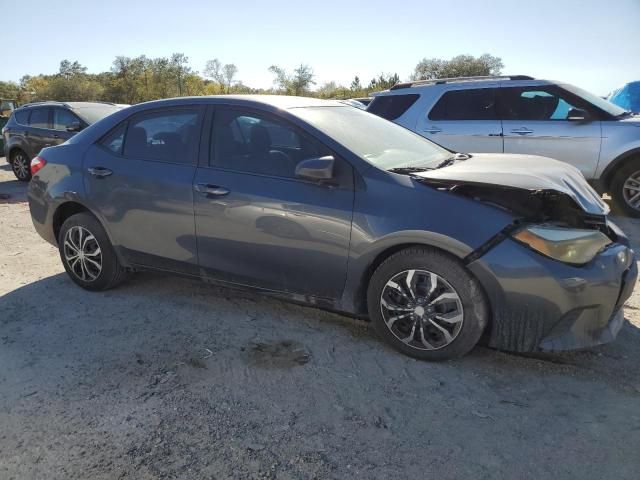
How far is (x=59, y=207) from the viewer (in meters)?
4.46

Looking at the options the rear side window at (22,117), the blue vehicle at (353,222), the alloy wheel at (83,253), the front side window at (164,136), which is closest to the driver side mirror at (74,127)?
the rear side window at (22,117)

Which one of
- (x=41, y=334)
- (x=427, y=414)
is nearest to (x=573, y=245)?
(x=427, y=414)

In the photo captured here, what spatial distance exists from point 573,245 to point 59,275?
446 cm

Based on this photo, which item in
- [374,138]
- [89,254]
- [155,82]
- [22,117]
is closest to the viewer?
[374,138]

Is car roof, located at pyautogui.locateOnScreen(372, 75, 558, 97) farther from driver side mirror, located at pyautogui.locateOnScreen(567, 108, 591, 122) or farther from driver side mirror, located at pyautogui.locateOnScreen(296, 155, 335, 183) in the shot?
driver side mirror, located at pyautogui.locateOnScreen(296, 155, 335, 183)

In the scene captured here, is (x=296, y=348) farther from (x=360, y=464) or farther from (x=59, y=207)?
(x=59, y=207)

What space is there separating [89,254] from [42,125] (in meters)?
7.69

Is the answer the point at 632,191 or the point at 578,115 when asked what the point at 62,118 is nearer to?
the point at 578,115

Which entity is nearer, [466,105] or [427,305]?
[427,305]

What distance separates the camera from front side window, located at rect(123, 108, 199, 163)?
12.5ft

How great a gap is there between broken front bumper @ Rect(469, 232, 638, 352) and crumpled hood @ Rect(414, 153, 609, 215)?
39 centimetres

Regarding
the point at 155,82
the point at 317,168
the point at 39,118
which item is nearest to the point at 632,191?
the point at 317,168

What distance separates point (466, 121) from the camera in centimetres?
729

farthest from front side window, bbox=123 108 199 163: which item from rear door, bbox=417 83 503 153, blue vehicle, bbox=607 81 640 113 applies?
blue vehicle, bbox=607 81 640 113
